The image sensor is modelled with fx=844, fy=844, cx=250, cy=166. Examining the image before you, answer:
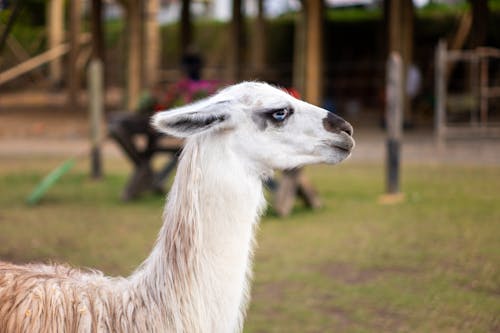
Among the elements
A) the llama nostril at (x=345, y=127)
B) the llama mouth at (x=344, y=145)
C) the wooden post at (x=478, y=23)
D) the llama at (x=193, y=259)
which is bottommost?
the llama at (x=193, y=259)

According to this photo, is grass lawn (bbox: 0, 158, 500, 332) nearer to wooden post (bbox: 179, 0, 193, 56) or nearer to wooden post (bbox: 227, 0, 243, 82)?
wooden post (bbox: 227, 0, 243, 82)

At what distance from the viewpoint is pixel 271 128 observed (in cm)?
344

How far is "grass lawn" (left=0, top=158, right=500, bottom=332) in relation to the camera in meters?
5.86

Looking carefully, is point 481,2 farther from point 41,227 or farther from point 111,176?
point 41,227

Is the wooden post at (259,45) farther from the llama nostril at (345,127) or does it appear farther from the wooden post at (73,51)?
the llama nostril at (345,127)

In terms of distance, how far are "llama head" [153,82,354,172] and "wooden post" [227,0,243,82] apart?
66.3 ft

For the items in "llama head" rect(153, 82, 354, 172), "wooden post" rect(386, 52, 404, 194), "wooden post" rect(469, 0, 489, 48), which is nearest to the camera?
"llama head" rect(153, 82, 354, 172)

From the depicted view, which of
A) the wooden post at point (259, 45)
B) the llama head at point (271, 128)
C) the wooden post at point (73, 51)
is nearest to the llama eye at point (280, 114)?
the llama head at point (271, 128)

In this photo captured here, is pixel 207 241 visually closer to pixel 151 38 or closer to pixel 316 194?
pixel 316 194

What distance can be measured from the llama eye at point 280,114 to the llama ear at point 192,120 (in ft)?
0.75

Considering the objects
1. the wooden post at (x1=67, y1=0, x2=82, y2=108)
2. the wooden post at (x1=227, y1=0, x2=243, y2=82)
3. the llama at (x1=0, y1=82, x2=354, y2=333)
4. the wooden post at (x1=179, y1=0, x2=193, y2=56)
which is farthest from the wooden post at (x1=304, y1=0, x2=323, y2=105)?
the llama at (x1=0, y1=82, x2=354, y2=333)

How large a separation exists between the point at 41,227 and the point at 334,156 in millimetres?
6207

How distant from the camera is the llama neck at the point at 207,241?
3180 mm

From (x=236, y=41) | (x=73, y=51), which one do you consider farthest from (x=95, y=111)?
(x=73, y=51)
